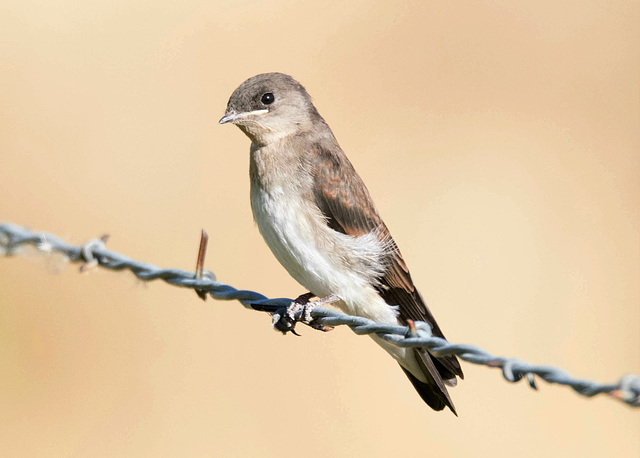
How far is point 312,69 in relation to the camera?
11.4 meters

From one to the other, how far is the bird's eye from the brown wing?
1.84 ft

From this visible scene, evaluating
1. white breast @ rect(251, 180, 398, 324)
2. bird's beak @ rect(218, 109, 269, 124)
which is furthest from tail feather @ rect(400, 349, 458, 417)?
bird's beak @ rect(218, 109, 269, 124)

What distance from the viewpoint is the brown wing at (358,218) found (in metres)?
5.54

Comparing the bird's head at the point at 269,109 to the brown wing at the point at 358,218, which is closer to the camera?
the brown wing at the point at 358,218

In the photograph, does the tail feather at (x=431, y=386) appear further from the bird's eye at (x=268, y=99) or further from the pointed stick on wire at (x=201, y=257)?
the bird's eye at (x=268, y=99)

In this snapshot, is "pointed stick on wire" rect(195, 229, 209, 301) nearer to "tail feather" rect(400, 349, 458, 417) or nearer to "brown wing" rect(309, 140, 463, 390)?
"brown wing" rect(309, 140, 463, 390)

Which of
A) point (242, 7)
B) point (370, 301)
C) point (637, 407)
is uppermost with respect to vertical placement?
point (242, 7)

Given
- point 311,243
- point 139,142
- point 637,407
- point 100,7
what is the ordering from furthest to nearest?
1. point 100,7
2. point 139,142
3. point 311,243
4. point 637,407

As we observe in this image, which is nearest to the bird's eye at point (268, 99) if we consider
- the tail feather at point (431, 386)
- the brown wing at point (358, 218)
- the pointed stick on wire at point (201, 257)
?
the brown wing at point (358, 218)

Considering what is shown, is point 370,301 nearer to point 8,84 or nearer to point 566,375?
point 566,375

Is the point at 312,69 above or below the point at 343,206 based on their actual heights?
above

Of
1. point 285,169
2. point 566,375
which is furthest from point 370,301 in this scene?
point 566,375

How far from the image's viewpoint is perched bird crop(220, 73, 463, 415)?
213 inches

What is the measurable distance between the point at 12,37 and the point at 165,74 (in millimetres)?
2217
